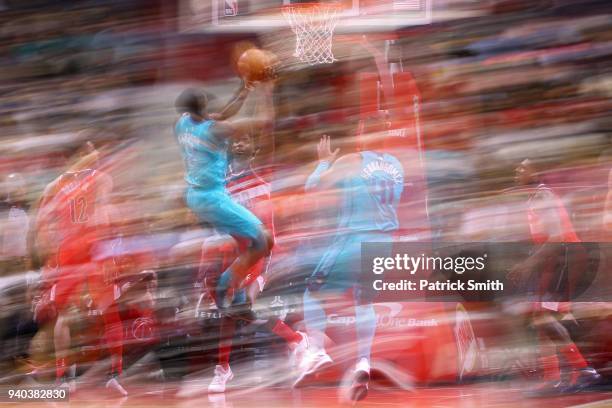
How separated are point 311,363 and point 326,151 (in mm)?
1355

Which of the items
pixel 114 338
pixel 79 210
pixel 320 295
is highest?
pixel 79 210

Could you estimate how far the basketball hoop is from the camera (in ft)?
18.2

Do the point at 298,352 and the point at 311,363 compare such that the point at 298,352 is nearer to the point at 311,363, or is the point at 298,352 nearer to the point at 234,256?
the point at 311,363

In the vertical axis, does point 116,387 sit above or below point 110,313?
below

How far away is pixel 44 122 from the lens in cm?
571

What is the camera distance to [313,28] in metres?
5.58

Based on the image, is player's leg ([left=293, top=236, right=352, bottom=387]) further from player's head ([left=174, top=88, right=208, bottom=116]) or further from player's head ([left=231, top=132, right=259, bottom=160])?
player's head ([left=174, top=88, right=208, bottom=116])

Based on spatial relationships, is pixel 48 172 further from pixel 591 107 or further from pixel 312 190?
pixel 591 107

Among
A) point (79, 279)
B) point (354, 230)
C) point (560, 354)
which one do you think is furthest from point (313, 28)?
point (560, 354)
